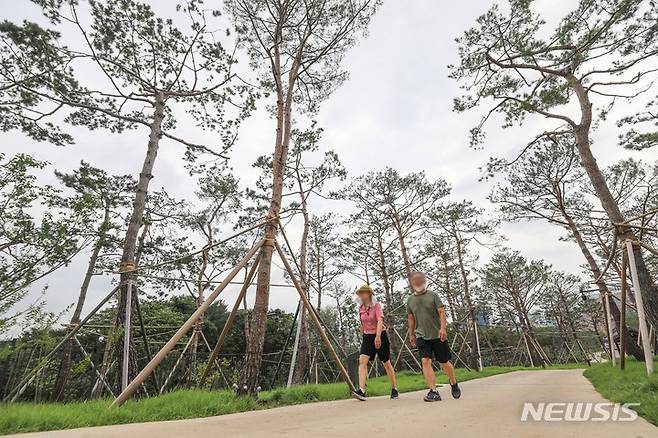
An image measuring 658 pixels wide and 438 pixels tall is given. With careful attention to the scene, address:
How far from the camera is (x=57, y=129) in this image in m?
6.90

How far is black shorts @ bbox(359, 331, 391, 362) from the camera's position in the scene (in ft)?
14.7

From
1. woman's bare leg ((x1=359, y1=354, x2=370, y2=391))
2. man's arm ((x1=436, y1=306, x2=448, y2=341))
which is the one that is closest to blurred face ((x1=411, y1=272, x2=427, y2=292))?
man's arm ((x1=436, y1=306, x2=448, y2=341))

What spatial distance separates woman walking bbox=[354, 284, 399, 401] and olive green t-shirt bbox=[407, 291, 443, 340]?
484 mm

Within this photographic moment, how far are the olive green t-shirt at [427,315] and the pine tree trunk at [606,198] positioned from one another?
3.52 metres

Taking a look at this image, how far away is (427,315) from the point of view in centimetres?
413

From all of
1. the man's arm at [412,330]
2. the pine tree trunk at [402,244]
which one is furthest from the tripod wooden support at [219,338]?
the pine tree trunk at [402,244]

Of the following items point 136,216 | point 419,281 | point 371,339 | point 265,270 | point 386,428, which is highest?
point 136,216

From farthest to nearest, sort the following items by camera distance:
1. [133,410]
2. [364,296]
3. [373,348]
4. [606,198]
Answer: [606,198]
[364,296]
[373,348]
[133,410]

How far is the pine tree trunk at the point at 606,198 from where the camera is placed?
19.8 feet

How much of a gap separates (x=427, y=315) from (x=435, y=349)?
1.38 feet

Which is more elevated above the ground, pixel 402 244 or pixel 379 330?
pixel 402 244

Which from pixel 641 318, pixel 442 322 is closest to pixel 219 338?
pixel 442 322

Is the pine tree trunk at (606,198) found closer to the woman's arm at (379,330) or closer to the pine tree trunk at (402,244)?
the woman's arm at (379,330)

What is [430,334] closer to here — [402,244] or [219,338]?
[219,338]
